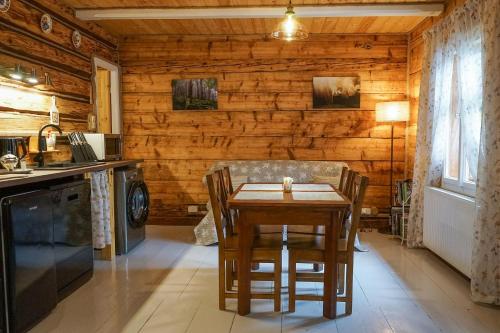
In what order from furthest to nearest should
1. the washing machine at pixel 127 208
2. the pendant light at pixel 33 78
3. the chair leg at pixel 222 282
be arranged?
the washing machine at pixel 127 208 < the pendant light at pixel 33 78 < the chair leg at pixel 222 282

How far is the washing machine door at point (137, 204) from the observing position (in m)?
4.21

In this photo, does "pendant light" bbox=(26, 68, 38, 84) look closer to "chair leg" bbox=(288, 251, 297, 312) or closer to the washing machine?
the washing machine

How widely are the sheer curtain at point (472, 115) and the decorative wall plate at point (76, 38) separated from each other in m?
3.50

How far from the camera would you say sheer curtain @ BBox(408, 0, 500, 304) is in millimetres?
2828

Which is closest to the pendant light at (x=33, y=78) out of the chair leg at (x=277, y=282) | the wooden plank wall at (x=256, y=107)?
the wooden plank wall at (x=256, y=107)

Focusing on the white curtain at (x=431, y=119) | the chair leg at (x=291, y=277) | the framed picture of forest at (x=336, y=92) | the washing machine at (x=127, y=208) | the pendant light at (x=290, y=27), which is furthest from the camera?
the framed picture of forest at (x=336, y=92)

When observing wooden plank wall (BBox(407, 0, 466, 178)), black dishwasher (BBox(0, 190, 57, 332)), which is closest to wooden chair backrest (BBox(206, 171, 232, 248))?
black dishwasher (BBox(0, 190, 57, 332))

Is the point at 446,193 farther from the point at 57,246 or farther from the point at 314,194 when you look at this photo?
the point at 57,246

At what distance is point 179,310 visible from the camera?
2834 millimetres

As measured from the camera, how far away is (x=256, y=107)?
17.7ft

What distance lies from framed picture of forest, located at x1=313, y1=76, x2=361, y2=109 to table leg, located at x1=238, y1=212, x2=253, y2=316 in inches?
117

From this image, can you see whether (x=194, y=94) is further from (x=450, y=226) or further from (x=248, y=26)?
(x=450, y=226)

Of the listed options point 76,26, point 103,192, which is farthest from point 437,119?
point 76,26

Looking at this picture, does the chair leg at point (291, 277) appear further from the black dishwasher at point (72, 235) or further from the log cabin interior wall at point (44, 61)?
the log cabin interior wall at point (44, 61)
